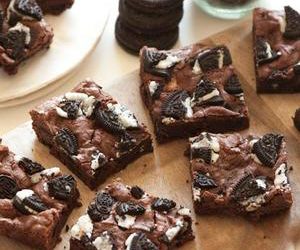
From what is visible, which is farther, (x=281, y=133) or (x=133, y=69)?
(x=133, y=69)

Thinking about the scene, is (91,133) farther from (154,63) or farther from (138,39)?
(138,39)

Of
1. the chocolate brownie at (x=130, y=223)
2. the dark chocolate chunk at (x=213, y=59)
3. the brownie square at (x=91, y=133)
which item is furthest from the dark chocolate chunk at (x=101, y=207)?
the dark chocolate chunk at (x=213, y=59)

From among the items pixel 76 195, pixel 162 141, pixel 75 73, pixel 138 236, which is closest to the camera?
pixel 138 236

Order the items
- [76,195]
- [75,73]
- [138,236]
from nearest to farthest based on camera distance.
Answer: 1. [138,236]
2. [76,195]
3. [75,73]

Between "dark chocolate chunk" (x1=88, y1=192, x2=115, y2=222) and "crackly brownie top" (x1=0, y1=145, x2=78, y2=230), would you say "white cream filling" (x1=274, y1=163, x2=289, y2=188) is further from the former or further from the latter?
"crackly brownie top" (x1=0, y1=145, x2=78, y2=230)

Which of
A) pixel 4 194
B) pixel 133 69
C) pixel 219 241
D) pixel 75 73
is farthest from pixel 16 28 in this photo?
pixel 219 241

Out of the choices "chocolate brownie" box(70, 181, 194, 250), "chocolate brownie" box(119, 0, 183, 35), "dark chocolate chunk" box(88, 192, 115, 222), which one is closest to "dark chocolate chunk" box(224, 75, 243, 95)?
"chocolate brownie" box(119, 0, 183, 35)

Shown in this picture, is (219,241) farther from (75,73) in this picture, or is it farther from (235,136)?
(75,73)
